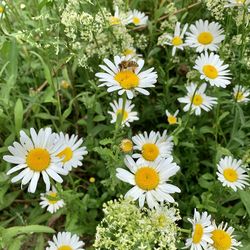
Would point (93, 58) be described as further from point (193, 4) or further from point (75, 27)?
point (193, 4)

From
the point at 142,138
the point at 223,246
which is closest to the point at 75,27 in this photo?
the point at 142,138

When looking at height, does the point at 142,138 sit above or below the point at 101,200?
above

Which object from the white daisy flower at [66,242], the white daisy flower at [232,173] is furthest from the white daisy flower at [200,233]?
the white daisy flower at [66,242]

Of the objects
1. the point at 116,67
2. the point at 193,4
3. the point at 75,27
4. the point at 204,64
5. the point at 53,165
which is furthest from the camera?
the point at 193,4

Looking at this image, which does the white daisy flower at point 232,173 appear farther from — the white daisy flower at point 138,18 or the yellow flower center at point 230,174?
the white daisy flower at point 138,18

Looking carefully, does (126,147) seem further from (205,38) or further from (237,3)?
(205,38)
